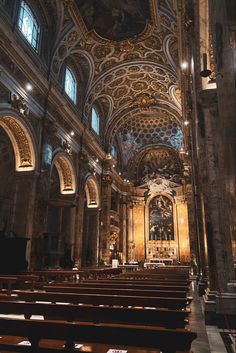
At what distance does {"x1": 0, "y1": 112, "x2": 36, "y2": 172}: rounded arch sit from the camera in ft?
37.0

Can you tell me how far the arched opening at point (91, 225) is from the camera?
18577 mm

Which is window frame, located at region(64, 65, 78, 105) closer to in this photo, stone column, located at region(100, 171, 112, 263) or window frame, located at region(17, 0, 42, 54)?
window frame, located at region(17, 0, 42, 54)

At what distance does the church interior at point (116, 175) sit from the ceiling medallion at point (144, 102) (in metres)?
0.09

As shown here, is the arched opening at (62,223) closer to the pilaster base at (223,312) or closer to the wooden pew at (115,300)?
the pilaster base at (223,312)

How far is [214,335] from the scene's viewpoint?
342 cm

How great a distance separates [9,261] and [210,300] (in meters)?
7.29

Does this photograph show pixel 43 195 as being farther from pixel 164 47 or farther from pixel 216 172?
pixel 164 47

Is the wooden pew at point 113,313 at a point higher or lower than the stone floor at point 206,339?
higher

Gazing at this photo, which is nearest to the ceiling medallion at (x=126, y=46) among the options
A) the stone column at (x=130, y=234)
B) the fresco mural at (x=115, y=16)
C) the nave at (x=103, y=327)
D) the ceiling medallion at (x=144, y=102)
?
the fresco mural at (x=115, y=16)

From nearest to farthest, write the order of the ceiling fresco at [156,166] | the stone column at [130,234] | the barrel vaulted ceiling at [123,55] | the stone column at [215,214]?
1. the stone column at [215,214]
2. the barrel vaulted ceiling at [123,55]
3. the stone column at [130,234]
4. the ceiling fresco at [156,166]

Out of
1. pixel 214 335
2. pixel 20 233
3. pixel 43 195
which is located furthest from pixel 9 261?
pixel 214 335

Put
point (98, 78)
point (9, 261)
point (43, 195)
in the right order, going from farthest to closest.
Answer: point (98, 78) → point (43, 195) → point (9, 261)

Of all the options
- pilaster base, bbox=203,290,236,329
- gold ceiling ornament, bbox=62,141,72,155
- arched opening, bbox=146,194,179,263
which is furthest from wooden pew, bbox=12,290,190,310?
arched opening, bbox=146,194,179,263

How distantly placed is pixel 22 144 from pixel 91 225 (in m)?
9.19
